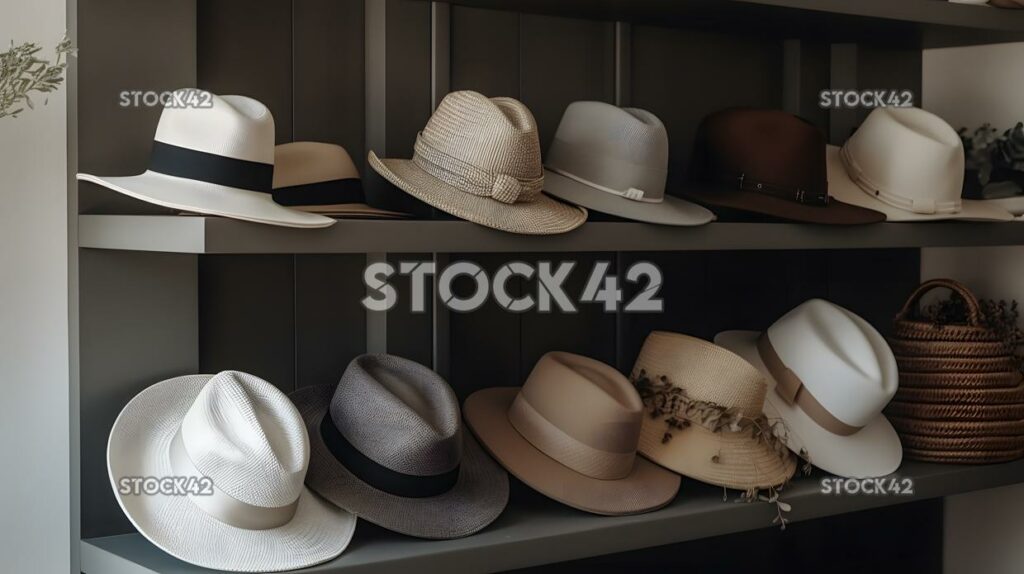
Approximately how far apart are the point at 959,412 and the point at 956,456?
8cm

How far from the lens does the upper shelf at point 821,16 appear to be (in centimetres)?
189

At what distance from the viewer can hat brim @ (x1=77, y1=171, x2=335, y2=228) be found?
1.30 meters

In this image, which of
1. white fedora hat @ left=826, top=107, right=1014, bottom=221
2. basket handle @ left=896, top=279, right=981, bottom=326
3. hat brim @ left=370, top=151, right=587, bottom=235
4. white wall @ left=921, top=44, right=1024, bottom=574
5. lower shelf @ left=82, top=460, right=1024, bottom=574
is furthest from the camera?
white wall @ left=921, top=44, right=1024, bottom=574

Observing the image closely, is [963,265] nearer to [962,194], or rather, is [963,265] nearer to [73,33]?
[962,194]

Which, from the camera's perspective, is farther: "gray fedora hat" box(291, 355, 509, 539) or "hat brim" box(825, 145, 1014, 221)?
"hat brim" box(825, 145, 1014, 221)

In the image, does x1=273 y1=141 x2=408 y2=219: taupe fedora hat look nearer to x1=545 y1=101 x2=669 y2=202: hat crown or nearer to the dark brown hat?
x1=545 y1=101 x2=669 y2=202: hat crown

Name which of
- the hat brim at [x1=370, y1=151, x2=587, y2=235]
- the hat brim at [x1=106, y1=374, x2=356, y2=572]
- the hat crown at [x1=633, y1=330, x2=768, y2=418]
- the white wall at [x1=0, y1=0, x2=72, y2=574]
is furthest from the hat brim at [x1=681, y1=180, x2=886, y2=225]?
the white wall at [x1=0, y1=0, x2=72, y2=574]

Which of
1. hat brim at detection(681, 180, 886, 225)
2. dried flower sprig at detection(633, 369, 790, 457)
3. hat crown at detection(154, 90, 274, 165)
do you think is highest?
hat crown at detection(154, 90, 274, 165)

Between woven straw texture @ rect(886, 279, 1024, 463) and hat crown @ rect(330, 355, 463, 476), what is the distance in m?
0.96

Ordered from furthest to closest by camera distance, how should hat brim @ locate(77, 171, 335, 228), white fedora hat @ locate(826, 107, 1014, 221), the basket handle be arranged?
the basket handle → white fedora hat @ locate(826, 107, 1014, 221) → hat brim @ locate(77, 171, 335, 228)

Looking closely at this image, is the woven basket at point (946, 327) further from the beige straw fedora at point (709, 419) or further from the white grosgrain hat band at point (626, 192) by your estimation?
the white grosgrain hat band at point (626, 192)

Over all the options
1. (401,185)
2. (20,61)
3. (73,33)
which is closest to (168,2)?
(73,33)

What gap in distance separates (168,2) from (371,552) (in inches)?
31.6

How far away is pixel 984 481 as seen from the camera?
2.08m
